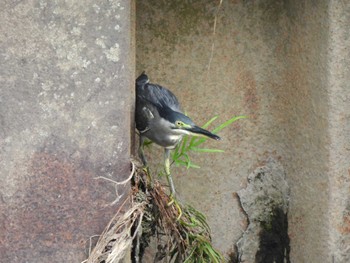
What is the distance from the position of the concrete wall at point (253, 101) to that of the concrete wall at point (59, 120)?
422mm

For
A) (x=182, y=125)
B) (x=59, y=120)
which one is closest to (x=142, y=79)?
(x=182, y=125)

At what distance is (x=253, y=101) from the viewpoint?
3.06m

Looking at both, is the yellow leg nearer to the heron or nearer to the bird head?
the heron

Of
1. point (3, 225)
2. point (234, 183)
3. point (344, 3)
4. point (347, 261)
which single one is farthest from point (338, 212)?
point (3, 225)

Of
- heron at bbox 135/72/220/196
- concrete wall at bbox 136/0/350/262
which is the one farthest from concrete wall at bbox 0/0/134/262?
concrete wall at bbox 136/0/350/262

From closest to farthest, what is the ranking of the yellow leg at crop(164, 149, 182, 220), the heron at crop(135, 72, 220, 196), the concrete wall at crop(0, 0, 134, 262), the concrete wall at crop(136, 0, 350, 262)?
1. the concrete wall at crop(0, 0, 134, 262)
2. the heron at crop(135, 72, 220, 196)
3. the yellow leg at crop(164, 149, 182, 220)
4. the concrete wall at crop(136, 0, 350, 262)

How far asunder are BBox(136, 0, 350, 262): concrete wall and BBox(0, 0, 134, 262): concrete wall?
0.42 metres

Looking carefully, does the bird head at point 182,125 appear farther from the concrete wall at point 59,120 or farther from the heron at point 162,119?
the concrete wall at point 59,120

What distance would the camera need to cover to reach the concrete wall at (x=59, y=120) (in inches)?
99.7

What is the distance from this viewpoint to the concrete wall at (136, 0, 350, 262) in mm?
2867

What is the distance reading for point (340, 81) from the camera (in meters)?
2.80

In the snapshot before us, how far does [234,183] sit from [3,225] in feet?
2.64

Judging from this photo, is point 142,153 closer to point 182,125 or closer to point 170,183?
point 170,183

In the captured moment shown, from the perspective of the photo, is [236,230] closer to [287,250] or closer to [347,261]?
[287,250]
